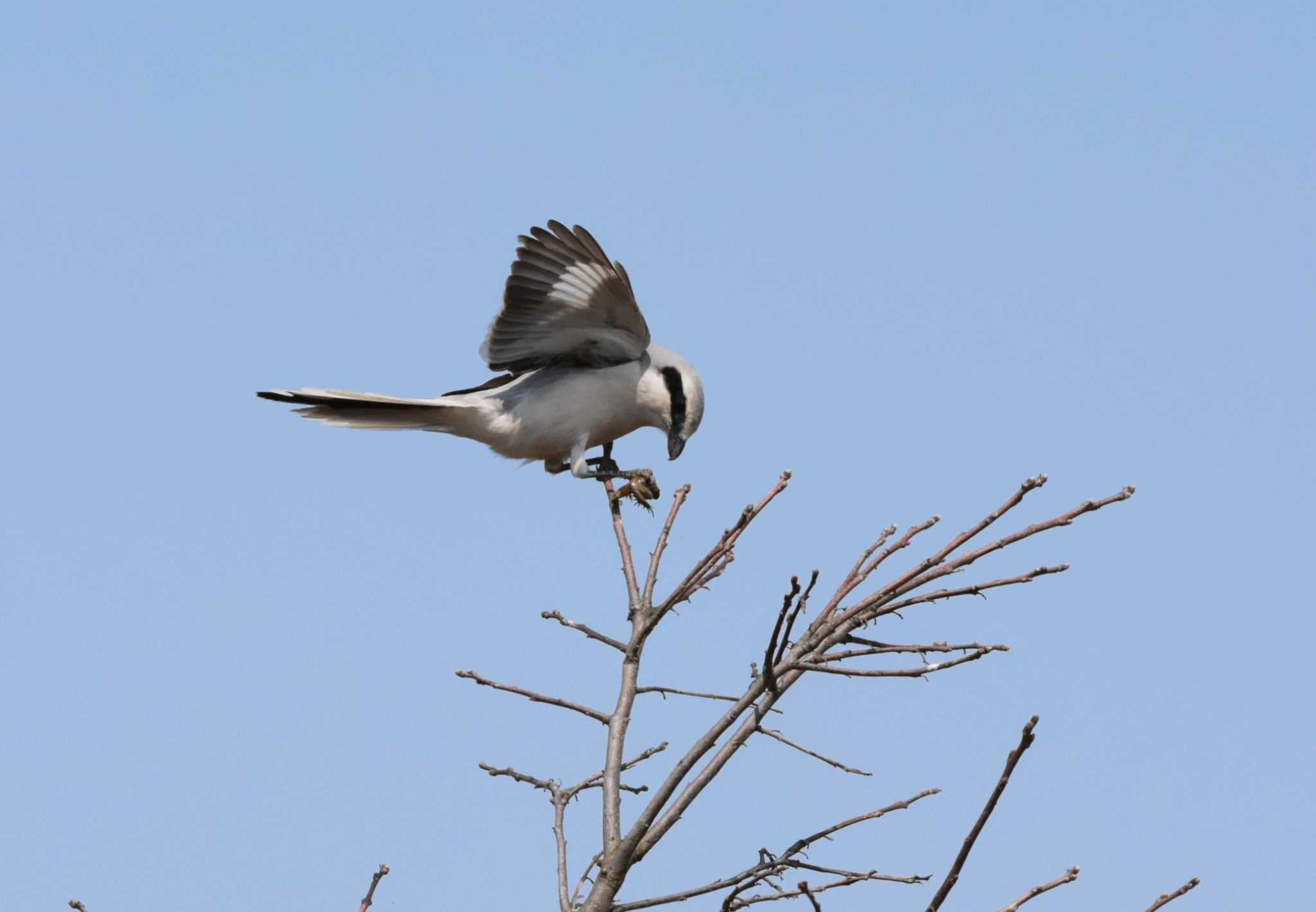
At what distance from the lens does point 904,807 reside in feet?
10.3

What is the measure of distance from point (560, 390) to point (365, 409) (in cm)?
77

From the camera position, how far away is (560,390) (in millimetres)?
6137

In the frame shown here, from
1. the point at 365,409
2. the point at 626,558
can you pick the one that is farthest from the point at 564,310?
the point at 626,558

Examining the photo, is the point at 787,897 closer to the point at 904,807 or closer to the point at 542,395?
the point at 904,807

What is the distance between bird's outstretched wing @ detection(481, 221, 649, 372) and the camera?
5746mm

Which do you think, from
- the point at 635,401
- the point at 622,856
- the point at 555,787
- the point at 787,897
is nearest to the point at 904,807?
the point at 787,897

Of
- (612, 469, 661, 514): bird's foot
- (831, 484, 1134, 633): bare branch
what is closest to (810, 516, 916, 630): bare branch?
(831, 484, 1134, 633): bare branch

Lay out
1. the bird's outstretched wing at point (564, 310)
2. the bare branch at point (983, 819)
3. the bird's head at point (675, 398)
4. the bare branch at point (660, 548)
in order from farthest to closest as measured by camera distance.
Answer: the bird's head at point (675, 398) < the bird's outstretched wing at point (564, 310) < the bare branch at point (660, 548) < the bare branch at point (983, 819)

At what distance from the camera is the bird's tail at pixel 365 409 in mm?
5891

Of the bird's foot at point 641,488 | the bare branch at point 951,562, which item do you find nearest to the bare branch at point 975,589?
the bare branch at point 951,562

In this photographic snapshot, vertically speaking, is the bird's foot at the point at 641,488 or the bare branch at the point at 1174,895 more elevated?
the bird's foot at the point at 641,488

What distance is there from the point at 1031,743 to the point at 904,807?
969 mm

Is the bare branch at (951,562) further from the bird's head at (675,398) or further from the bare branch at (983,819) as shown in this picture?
the bird's head at (675,398)

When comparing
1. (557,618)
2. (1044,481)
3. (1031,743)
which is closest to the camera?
(1031,743)
